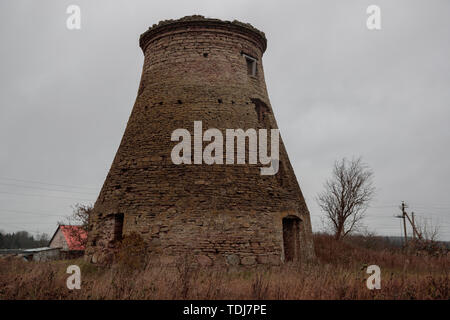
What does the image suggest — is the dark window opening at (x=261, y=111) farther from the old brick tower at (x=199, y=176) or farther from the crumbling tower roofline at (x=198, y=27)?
the crumbling tower roofline at (x=198, y=27)

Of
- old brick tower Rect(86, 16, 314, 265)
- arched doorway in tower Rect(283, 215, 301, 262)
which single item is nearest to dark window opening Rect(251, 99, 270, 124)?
old brick tower Rect(86, 16, 314, 265)

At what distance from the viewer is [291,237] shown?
10586 millimetres

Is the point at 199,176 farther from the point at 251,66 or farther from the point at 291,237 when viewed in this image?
the point at 251,66

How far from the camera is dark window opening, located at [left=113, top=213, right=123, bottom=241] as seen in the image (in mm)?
9534

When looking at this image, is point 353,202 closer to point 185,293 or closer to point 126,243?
point 126,243

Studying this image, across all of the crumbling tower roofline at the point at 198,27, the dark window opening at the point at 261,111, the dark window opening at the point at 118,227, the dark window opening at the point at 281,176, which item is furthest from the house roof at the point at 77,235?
the dark window opening at the point at 281,176

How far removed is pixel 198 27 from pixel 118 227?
22.5 ft

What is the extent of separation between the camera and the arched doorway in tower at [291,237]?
10.3m

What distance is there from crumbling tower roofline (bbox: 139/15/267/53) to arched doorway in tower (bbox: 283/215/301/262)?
20.9 feet

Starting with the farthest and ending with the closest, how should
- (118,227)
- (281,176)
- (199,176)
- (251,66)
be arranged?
(251,66), (281,176), (118,227), (199,176)

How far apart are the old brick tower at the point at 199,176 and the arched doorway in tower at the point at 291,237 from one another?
0.10ft

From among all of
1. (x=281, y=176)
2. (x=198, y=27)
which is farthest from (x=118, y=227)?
(x=198, y=27)
